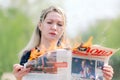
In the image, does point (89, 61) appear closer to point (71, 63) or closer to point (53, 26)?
point (71, 63)

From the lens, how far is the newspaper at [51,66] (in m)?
1.29

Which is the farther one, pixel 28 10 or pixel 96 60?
pixel 28 10

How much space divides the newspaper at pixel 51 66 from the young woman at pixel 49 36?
3 centimetres

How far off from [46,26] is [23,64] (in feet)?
0.58

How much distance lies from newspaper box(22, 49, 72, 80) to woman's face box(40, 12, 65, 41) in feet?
0.35

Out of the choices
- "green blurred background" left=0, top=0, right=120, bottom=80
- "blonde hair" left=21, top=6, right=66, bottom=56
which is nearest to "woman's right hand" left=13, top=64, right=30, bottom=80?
"blonde hair" left=21, top=6, right=66, bottom=56

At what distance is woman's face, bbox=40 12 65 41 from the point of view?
4.58 feet

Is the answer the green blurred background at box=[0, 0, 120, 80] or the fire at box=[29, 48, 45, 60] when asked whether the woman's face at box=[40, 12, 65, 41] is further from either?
the green blurred background at box=[0, 0, 120, 80]

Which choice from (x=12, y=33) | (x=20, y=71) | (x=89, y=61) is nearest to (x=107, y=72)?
A: (x=89, y=61)

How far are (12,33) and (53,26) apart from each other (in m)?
7.23

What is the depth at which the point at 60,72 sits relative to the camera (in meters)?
1.30

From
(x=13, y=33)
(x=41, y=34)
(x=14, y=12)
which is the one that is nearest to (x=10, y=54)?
(x=13, y=33)

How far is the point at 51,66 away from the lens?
1318mm

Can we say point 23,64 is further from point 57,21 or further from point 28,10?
point 28,10
